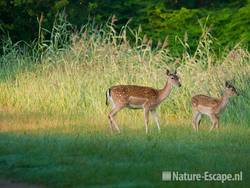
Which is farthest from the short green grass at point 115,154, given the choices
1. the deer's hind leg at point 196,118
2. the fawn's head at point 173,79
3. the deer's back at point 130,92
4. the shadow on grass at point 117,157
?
the fawn's head at point 173,79

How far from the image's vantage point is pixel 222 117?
1958cm

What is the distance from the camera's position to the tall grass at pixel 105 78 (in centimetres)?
2055

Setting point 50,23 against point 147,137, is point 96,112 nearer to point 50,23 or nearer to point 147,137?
point 147,137

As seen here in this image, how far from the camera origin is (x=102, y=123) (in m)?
18.6

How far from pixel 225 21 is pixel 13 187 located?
24.2m

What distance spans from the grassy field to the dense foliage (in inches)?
204

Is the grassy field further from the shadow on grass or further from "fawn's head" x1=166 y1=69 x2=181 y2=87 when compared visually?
"fawn's head" x1=166 y1=69 x2=181 y2=87

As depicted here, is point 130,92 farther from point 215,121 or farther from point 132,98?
point 215,121

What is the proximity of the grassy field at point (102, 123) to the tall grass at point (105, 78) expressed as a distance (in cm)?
3

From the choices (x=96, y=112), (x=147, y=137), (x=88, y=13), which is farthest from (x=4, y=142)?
(x=88, y=13)

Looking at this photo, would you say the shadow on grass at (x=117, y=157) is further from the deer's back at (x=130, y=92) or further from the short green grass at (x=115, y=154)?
the deer's back at (x=130, y=92)

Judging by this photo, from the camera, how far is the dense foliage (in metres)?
33.0

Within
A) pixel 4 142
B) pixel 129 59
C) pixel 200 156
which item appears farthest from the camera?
pixel 129 59

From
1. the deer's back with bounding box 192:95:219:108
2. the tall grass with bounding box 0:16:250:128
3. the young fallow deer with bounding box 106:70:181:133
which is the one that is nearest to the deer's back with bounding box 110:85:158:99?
the young fallow deer with bounding box 106:70:181:133
